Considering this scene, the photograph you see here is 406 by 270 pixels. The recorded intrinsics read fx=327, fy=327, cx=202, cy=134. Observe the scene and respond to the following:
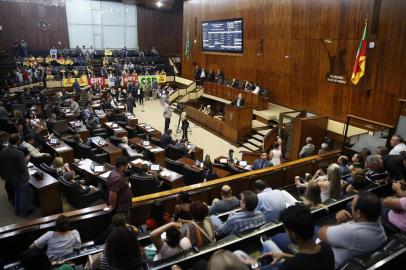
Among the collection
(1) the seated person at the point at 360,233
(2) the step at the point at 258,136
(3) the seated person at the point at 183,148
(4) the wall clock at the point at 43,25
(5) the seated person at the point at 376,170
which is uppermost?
(4) the wall clock at the point at 43,25

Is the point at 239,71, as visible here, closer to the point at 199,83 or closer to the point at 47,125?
the point at 199,83

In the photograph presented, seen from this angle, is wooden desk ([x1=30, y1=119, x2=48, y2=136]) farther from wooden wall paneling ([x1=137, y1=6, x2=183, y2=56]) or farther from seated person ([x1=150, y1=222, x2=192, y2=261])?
wooden wall paneling ([x1=137, y1=6, x2=183, y2=56])

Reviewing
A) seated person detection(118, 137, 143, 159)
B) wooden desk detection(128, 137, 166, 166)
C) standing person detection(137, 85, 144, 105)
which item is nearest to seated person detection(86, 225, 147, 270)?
seated person detection(118, 137, 143, 159)

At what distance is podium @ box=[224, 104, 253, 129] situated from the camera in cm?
1052

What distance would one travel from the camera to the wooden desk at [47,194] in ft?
17.1

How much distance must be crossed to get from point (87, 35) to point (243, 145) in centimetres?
1466

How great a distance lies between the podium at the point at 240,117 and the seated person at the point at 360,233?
27.2 feet

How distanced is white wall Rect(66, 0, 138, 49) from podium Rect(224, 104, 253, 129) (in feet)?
44.1

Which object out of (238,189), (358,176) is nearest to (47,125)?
(238,189)

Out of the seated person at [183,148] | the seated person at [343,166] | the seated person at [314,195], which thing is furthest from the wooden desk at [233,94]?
the seated person at [314,195]

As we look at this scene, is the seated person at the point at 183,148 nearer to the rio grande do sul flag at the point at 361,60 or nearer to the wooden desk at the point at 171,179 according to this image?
the wooden desk at the point at 171,179

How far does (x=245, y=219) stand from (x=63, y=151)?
523cm

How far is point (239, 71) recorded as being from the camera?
14.5 m

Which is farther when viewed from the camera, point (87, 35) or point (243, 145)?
point (87, 35)
